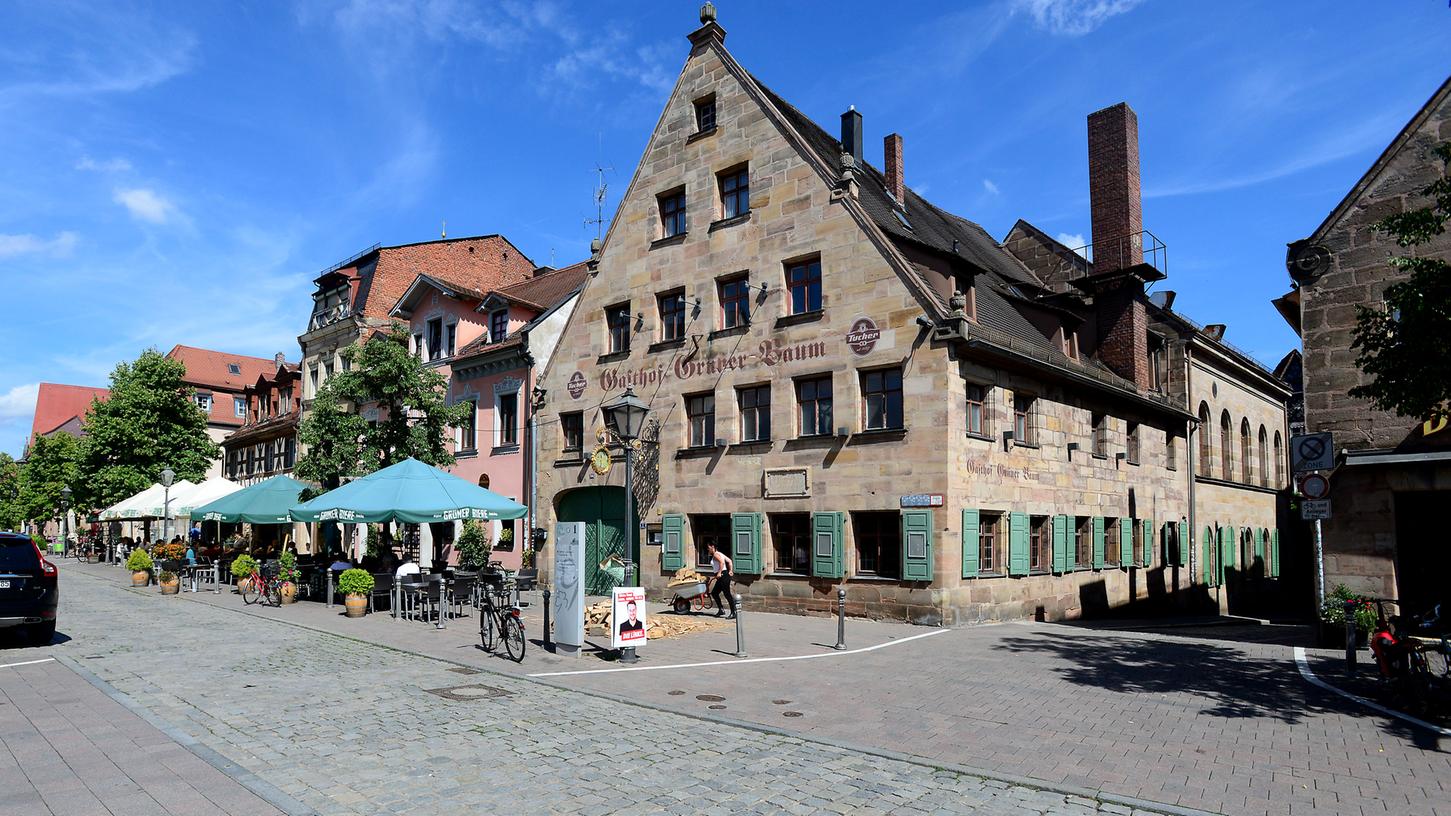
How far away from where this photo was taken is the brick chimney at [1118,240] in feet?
92.1

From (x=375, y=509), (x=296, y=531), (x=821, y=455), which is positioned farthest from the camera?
(x=296, y=531)

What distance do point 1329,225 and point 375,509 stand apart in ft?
61.5

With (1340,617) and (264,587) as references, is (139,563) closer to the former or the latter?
(264,587)

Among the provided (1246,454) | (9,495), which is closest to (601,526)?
(1246,454)

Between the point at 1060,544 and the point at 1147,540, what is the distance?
6.51 metres

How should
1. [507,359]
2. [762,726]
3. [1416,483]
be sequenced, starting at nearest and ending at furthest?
[762,726] → [1416,483] → [507,359]

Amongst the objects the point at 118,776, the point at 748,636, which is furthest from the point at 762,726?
the point at 748,636

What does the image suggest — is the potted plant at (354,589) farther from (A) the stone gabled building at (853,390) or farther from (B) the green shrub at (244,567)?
(A) the stone gabled building at (853,390)

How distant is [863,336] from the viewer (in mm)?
20688

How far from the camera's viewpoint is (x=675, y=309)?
2517cm

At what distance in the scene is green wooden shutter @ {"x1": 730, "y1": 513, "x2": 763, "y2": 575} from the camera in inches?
867

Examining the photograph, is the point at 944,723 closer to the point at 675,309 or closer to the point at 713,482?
the point at 713,482

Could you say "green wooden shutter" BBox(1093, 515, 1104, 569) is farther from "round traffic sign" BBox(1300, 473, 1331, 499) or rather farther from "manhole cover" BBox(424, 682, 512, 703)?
"manhole cover" BBox(424, 682, 512, 703)

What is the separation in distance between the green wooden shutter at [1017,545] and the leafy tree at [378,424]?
51.0 ft
